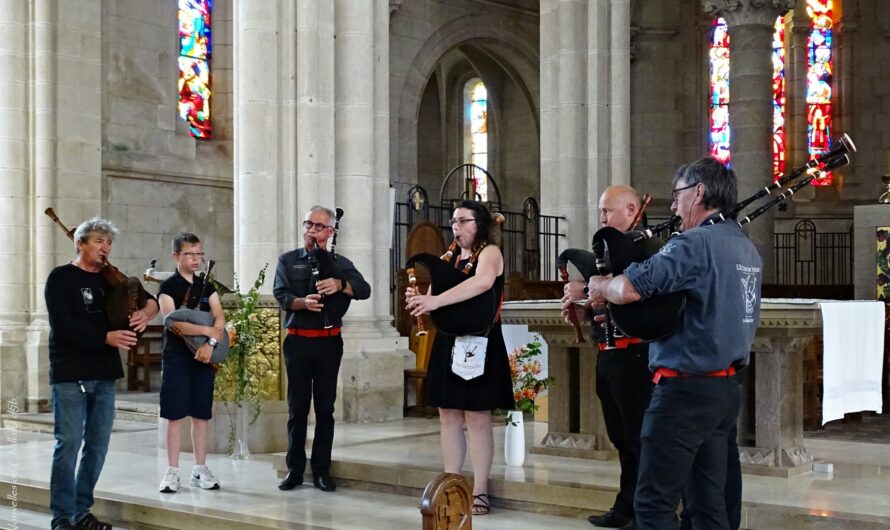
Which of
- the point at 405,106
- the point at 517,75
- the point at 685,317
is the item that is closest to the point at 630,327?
the point at 685,317

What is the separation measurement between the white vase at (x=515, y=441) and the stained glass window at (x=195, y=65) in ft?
35.0

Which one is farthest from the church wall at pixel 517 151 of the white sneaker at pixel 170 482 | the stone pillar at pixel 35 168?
the white sneaker at pixel 170 482

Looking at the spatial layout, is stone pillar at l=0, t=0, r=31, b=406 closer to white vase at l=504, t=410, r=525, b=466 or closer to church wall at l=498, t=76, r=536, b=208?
white vase at l=504, t=410, r=525, b=466

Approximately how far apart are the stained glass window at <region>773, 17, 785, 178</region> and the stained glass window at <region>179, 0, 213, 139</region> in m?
10.3

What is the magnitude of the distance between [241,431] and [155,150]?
7945 mm

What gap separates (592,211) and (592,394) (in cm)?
591

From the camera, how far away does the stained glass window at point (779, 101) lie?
21141 millimetres

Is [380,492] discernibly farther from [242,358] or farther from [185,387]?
[242,358]

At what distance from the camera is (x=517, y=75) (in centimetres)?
2138

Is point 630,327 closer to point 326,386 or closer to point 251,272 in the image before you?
point 326,386

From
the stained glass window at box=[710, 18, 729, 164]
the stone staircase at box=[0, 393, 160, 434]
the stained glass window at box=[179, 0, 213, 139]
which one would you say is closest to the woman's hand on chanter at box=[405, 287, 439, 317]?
the stone staircase at box=[0, 393, 160, 434]

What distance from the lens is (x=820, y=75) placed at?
21.2 meters

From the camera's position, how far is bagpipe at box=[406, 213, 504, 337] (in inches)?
245

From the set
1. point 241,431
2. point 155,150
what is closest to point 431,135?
point 155,150
